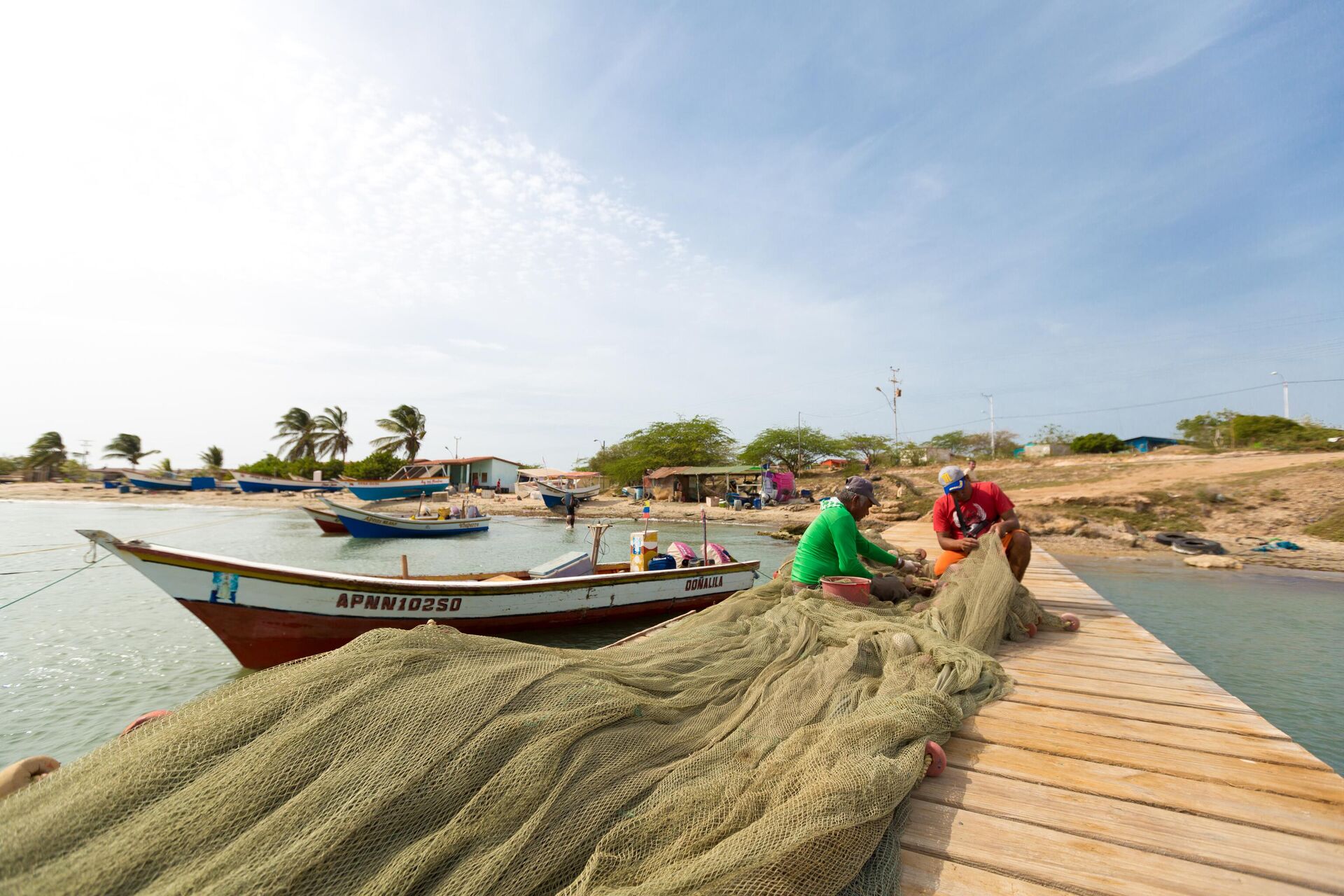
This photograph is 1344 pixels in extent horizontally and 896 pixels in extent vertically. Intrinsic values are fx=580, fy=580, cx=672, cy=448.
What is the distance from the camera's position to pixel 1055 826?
2.12 meters

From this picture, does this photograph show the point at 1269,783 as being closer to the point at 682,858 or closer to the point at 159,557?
the point at 682,858

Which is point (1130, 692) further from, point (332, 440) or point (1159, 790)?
point (332, 440)

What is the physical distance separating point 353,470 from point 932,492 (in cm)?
5547

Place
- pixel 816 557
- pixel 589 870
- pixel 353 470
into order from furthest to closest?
1. pixel 353 470
2. pixel 816 557
3. pixel 589 870

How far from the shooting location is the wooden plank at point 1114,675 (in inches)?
142

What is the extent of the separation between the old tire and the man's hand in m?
22.4

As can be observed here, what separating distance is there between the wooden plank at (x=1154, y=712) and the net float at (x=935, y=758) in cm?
127

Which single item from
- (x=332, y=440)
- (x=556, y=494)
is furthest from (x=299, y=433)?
(x=556, y=494)

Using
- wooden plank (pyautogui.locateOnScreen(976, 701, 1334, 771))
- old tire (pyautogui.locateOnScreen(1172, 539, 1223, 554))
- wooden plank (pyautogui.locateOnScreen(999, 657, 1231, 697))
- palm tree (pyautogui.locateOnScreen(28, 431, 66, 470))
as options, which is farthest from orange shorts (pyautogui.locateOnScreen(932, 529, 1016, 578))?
palm tree (pyautogui.locateOnScreen(28, 431, 66, 470))

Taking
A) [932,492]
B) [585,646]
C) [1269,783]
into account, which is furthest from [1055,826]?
[932,492]

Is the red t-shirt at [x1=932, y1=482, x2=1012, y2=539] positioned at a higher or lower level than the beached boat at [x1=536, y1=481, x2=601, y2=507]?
higher

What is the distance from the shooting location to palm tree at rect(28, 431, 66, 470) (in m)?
74.6

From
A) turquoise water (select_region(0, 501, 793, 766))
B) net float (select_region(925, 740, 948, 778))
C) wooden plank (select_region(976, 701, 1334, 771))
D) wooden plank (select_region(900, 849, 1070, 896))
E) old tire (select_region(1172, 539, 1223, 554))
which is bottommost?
turquoise water (select_region(0, 501, 793, 766))

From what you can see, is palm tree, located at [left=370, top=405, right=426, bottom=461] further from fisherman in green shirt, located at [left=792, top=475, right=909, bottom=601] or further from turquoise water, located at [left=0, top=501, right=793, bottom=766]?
fisherman in green shirt, located at [left=792, top=475, right=909, bottom=601]
